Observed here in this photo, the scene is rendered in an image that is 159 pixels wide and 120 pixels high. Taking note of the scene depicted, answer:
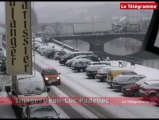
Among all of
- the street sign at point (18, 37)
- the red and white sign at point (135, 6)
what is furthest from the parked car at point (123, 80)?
the red and white sign at point (135, 6)

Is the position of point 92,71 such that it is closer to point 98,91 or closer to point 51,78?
point 51,78

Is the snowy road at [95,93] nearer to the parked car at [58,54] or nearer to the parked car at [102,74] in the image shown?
the parked car at [102,74]

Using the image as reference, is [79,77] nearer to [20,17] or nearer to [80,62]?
[80,62]

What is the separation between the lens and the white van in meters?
7.31

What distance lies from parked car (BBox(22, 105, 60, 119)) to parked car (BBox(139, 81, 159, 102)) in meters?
2.98

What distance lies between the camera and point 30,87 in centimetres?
793

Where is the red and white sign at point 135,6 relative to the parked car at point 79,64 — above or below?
above

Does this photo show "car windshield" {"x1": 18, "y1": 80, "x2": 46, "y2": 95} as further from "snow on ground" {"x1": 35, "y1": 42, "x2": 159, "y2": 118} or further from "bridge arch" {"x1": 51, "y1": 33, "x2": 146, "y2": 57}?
"bridge arch" {"x1": 51, "y1": 33, "x2": 146, "y2": 57}

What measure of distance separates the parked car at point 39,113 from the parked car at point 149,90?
2.98 m

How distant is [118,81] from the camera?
1052 cm

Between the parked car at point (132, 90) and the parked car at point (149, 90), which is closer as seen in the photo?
the parked car at point (149, 90)

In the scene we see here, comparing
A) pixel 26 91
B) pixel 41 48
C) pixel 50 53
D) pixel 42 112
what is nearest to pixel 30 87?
pixel 26 91

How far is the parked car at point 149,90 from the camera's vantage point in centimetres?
862

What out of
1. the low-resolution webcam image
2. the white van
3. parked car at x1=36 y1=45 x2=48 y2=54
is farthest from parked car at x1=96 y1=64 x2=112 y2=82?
parked car at x1=36 y1=45 x2=48 y2=54
